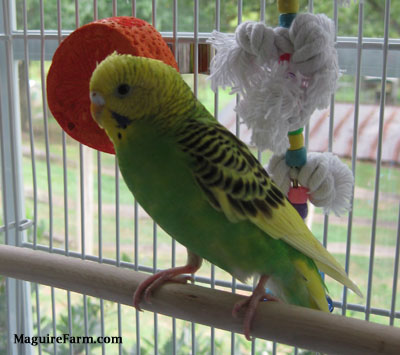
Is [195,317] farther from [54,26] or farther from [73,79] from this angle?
[54,26]

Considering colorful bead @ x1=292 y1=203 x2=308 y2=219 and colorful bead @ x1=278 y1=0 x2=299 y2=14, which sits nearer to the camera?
colorful bead @ x1=278 y1=0 x2=299 y2=14

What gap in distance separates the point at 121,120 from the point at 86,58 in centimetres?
18

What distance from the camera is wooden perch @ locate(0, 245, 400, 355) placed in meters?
0.62

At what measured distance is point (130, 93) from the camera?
0.62m

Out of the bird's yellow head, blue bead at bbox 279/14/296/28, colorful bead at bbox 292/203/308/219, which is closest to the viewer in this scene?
the bird's yellow head

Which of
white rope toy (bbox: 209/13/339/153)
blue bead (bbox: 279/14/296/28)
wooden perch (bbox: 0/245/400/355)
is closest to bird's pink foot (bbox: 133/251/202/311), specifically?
wooden perch (bbox: 0/245/400/355)

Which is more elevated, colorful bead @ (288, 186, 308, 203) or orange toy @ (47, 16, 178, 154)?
orange toy @ (47, 16, 178, 154)

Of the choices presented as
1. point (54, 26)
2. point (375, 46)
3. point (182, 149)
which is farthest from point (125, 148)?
point (54, 26)

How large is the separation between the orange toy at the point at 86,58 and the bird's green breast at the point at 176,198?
0.14 m

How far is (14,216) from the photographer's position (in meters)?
1.26

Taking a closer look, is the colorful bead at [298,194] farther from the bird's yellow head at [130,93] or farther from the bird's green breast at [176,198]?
the bird's yellow head at [130,93]

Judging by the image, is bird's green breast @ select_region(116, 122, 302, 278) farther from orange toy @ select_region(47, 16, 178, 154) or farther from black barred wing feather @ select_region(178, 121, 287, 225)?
Result: orange toy @ select_region(47, 16, 178, 154)

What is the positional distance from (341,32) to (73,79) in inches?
26.1

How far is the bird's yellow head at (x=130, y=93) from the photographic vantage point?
0.60 m
